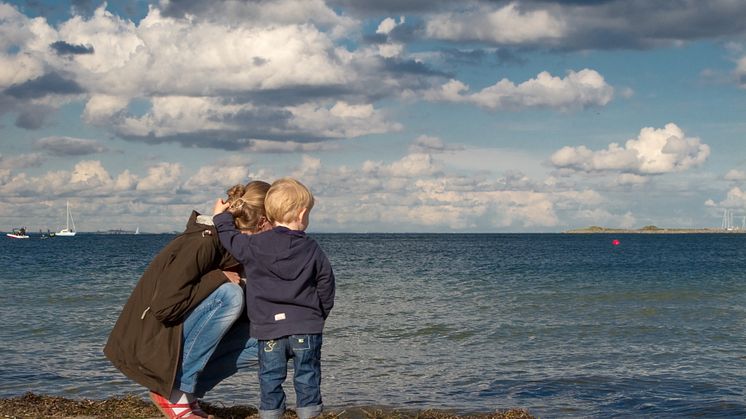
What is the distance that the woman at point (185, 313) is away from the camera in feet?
18.8

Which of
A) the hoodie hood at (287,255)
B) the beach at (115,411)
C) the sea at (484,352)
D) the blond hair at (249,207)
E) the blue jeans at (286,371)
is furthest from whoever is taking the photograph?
the sea at (484,352)

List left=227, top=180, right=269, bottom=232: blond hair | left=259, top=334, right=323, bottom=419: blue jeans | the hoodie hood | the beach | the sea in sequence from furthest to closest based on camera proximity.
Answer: the sea, the beach, left=227, top=180, right=269, bottom=232: blond hair, left=259, top=334, right=323, bottom=419: blue jeans, the hoodie hood

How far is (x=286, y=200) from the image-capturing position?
18.9 ft

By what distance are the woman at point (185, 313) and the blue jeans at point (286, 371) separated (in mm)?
435

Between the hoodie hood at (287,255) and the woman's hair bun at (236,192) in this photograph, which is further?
the woman's hair bun at (236,192)

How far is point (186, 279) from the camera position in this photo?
18.8 feet

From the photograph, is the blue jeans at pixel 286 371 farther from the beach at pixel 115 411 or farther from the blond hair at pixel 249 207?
the blond hair at pixel 249 207

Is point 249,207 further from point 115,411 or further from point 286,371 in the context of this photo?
point 115,411

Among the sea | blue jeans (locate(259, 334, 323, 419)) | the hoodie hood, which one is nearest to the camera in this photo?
the hoodie hood

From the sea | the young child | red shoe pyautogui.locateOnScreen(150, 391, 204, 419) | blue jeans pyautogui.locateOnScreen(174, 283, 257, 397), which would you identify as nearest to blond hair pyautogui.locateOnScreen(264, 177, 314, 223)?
the young child

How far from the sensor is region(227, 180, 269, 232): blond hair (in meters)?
5.99

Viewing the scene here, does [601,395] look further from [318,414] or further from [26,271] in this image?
[26,271]

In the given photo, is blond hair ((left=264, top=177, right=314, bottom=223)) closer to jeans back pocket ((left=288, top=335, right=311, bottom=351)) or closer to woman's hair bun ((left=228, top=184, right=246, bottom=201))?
woman's hair bun ((left=228, top=184, right=246, bottom=201))

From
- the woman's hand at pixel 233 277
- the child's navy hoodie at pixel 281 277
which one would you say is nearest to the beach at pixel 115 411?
the child's navy hoodie at pixel 281 277
